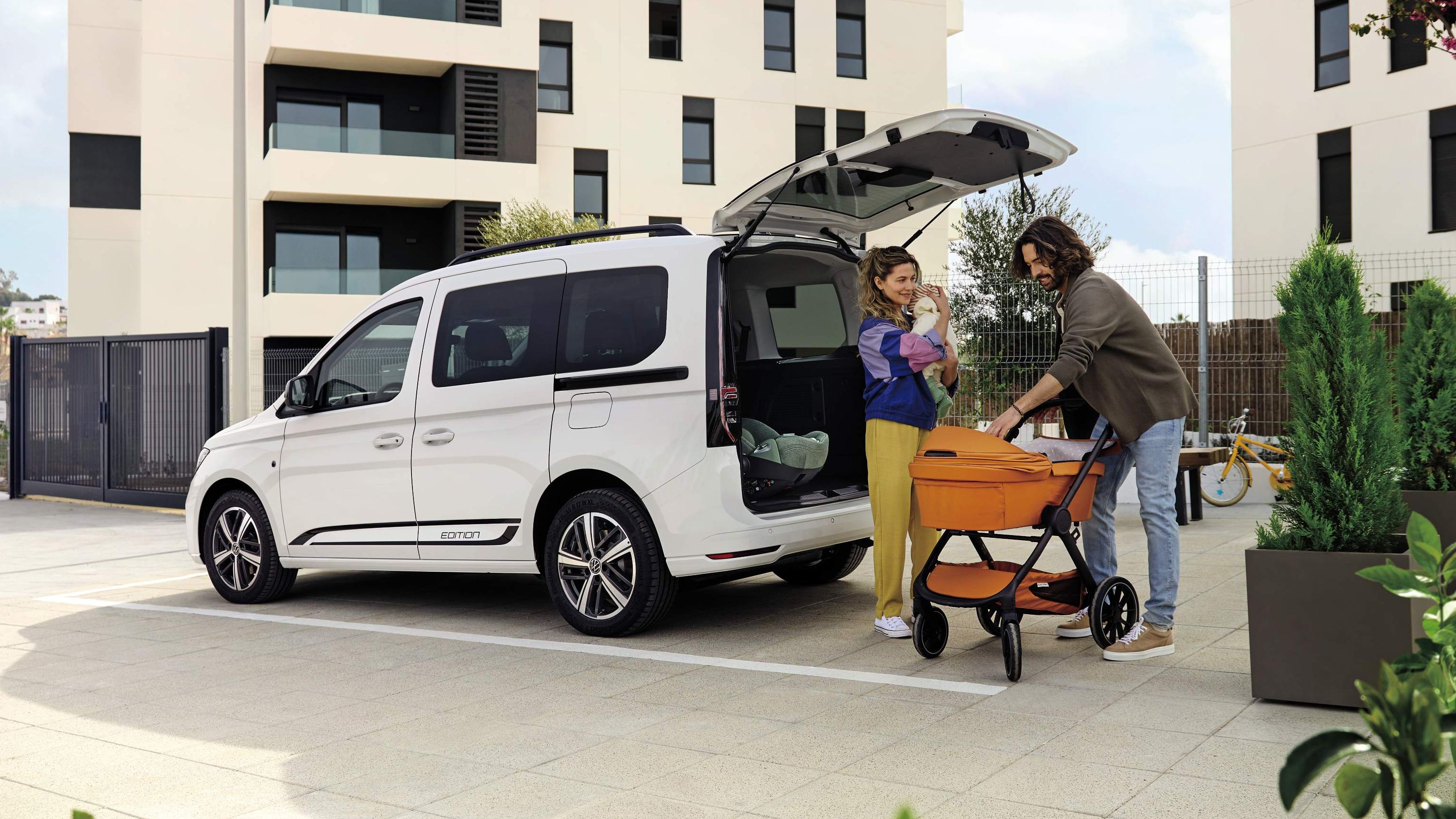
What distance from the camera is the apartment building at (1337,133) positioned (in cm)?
2091

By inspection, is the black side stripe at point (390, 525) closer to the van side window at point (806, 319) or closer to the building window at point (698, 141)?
the van side window at point (806, 319)

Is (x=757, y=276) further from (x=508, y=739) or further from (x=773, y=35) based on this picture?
(x=773, y=35)

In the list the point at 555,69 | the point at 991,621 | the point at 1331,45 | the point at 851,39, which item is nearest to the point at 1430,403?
the point at 991,621

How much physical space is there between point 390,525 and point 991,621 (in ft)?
11.4

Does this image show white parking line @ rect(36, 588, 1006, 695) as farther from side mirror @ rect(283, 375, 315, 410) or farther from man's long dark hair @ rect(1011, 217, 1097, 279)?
man's long dark hair @ rect(1011, 217, 1097, 279)

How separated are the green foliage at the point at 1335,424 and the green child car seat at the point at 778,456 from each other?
96.1 inches

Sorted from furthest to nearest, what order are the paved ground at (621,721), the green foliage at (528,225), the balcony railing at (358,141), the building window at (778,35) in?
the building window at (778,35)
the balcony railing at (358,141)
the green foliage at (528,225)
the paved ground at (621,721)

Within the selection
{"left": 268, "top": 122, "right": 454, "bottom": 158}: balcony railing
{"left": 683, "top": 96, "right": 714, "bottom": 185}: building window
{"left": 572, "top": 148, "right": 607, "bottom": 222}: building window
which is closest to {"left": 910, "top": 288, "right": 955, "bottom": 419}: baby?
{"left": 268, "top": 122, "right": 454, "bottom": 158}: balcony railing

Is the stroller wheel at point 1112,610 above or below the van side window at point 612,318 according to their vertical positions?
below

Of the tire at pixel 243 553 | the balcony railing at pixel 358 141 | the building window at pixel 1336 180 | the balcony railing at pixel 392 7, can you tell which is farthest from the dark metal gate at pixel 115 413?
the building window at pixel 1336 180

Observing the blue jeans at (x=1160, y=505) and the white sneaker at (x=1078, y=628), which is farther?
the white sneaker at (x=1078, y=628)

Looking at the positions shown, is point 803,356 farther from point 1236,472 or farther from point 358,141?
point 358,141

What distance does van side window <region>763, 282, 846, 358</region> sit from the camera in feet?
22.8

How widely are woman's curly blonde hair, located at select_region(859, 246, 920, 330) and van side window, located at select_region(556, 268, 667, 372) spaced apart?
101 cm
